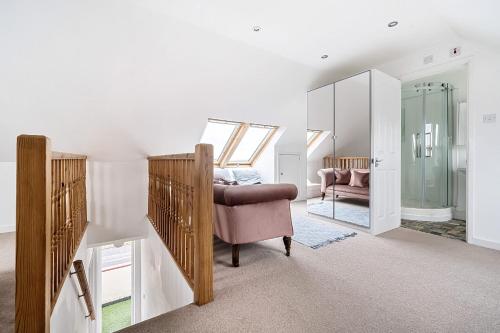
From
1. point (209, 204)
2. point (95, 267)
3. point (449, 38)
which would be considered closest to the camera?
point (209, 204)

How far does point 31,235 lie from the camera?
93 centimetres

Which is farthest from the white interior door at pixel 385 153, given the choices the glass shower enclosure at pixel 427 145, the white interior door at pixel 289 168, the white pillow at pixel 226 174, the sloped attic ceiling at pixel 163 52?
the white pillow at pixel 226 174

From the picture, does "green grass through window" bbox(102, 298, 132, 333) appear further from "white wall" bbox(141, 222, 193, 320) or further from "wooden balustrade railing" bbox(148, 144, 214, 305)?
"wooden balustrade railing" bbox(148, 144, 214, 305)

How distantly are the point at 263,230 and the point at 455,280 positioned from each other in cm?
160

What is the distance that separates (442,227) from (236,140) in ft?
12.1

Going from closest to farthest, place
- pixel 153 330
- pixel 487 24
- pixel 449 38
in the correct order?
1. pixel 153 330
2. pixel 487 24
3. pixel 449 38

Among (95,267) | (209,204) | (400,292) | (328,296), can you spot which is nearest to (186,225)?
(209,204)

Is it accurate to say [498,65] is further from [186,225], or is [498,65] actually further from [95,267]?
[95,267]

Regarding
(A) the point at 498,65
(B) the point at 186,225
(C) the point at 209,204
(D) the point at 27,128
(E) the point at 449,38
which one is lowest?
(B) the point at 186,225

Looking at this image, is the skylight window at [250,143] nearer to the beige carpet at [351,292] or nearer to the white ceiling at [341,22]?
the white ceiling at [341,22]

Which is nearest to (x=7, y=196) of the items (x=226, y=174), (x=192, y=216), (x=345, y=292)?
(x=192, y=216)

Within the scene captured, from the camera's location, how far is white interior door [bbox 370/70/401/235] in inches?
117

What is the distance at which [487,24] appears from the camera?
214 cm

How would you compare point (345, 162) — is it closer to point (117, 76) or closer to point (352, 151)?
point (352, 151)
